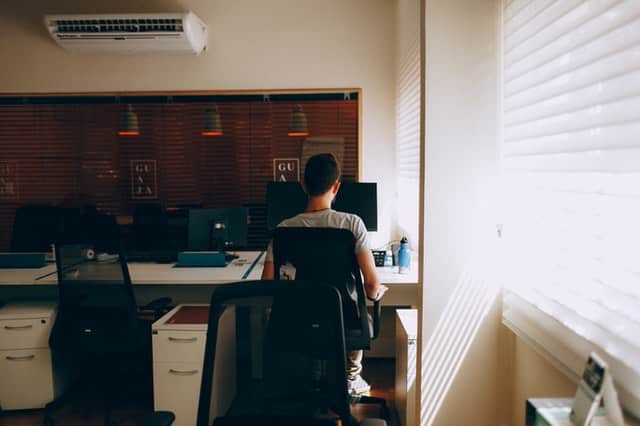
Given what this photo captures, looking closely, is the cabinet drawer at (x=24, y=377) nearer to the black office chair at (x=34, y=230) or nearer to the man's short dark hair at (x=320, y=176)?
the black office chair at (x=34, y=230)

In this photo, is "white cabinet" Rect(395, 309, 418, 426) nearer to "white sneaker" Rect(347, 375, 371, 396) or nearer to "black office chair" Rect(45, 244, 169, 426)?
"white sneaker" Rect(347, 375, 371, 396)

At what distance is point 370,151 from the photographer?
402cm

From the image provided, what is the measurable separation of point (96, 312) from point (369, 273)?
5.42ft

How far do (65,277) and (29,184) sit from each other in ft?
7.16

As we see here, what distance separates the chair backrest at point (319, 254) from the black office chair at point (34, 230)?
8.49 ft

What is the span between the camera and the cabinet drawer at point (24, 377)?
2854 millimetres

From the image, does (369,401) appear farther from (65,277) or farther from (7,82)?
(7,82)

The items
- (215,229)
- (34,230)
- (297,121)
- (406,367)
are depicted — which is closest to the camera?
(406,367)

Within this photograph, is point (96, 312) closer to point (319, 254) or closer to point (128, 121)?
point (319, 254)

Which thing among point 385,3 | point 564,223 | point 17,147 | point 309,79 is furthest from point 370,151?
point 17,147

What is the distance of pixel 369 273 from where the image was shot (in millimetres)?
A: 2201

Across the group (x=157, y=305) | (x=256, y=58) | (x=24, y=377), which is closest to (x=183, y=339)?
(x=157, y=305)

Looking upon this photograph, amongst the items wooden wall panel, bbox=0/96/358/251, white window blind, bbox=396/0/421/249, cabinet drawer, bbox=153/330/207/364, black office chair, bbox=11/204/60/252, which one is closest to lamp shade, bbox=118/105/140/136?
wooden wall panel, bbox=0/96/358/251

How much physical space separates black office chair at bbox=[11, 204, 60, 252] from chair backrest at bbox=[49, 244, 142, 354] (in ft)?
4.22
